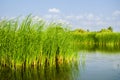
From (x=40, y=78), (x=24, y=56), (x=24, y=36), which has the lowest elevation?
(x=40, y=78)

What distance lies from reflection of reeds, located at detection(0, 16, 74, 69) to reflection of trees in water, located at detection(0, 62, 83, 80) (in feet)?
1.06

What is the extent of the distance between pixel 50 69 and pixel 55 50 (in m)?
1.36

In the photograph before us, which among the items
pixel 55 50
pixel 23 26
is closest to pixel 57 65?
pixel 55 50

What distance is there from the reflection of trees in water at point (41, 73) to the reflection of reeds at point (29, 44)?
12.7 inches

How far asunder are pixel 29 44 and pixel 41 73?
1.31m

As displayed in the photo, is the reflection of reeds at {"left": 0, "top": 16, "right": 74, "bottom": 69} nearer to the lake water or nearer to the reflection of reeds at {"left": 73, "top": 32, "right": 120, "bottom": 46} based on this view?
the lake water

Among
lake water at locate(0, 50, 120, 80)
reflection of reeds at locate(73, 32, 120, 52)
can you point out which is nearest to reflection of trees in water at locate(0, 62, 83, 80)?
lake water at locate(0, 50, 120, 80)

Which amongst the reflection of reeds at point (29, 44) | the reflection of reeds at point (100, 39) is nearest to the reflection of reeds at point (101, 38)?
the reflection of reeds at point (100, 39)

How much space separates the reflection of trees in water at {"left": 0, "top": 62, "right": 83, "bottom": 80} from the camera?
9.84 metres

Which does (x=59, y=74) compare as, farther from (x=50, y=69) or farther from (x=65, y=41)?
(x=65, y=41)

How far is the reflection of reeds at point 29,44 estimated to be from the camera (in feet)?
35.1

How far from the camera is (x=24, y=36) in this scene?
36.2ft

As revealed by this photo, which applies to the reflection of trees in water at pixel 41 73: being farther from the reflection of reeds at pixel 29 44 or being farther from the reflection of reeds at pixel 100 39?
the reflection of reeds at pixel 100 39

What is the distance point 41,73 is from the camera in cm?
1060
